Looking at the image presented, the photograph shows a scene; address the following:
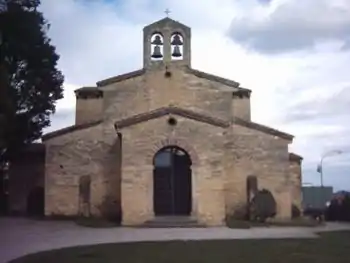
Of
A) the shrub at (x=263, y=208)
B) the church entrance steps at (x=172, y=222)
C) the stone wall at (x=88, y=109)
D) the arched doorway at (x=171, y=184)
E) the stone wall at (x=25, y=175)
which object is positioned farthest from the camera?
the stone wall at (x=88, y=109)

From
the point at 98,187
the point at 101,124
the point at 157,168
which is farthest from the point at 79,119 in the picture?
the point at 157,168

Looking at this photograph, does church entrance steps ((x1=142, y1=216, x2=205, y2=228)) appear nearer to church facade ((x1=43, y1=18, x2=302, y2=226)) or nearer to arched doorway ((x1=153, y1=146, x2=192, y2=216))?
church facade ((x1=43, y1=18, x2=302, y2=226))

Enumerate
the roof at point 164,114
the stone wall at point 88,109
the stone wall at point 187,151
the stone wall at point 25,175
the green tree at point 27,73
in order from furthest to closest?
the stone wall at point 88,109, the stone wall at point 25,175, the roof at point 164,114, the stone wall at point 187,151, the green tree at point 27,73

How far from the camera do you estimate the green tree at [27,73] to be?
25781 mm

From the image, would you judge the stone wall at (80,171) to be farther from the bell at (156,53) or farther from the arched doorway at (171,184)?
the bell at (156,53)

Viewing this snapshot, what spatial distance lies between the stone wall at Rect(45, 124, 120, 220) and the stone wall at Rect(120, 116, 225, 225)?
4.44 meters

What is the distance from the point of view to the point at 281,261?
38.7ft

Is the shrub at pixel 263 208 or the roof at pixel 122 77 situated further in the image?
the roof at pixel 122 77

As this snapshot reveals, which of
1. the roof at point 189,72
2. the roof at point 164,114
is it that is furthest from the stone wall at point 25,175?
the roof at point 164,114

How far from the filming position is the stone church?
26953 millimetres

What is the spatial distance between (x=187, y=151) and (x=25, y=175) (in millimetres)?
11030

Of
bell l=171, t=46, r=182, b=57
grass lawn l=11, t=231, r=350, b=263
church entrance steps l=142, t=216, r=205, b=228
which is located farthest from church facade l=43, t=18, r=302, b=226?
grass lawn l=11, t=231, r=350, b=263

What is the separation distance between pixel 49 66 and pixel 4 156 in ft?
18.4

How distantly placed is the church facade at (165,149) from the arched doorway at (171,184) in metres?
0.05
